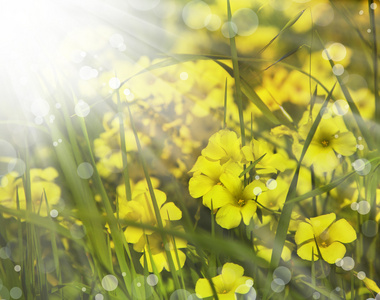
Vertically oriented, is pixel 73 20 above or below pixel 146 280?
above

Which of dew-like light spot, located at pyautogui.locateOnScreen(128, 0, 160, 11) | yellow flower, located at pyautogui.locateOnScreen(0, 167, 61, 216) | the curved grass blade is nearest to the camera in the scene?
the curved grass blade

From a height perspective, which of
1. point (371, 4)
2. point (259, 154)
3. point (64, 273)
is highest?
point (371, 4)

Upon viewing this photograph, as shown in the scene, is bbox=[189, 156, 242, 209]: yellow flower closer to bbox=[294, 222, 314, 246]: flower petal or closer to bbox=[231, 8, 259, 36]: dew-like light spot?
bbox=[294, 222, 314, 246]: flower petal

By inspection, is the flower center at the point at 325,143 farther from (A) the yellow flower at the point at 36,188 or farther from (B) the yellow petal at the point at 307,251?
(A) the yellow flower at the point at 36,188

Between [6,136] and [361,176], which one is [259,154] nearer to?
[361,176]

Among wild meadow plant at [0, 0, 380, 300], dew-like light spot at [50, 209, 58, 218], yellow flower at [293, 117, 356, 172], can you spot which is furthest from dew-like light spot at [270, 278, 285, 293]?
dew-like light spot at [50, 209, 58, 218]

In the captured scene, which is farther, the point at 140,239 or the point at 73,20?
the point at 73,20

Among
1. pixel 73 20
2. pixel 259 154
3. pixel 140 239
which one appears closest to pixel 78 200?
pixel 140 239
